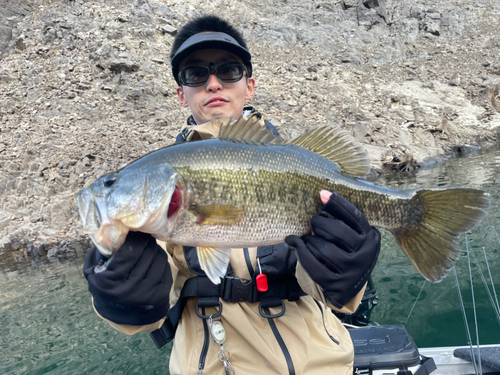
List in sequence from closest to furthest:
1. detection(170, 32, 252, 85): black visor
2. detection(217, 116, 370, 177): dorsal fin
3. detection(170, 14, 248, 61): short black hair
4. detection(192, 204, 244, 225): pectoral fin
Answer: detection(192, 204, 244, 225): pectoral fin → detection(217, 116, 370, 177): dorsal fin → detection(170, 32, 252, 85): black visor → detection(170, 14, 248, 61): short black hair

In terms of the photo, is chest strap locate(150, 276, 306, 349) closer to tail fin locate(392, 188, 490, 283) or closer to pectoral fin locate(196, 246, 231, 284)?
pectoral fin locate(196, 246, 231, 284)

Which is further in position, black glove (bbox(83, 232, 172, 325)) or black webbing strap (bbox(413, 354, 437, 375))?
black webbing strap (bbox(413, 354, 437, 375))

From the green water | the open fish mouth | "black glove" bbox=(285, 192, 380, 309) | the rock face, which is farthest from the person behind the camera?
the rock face

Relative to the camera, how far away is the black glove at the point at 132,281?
1721 mm

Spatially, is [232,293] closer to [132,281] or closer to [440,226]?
[132,281]

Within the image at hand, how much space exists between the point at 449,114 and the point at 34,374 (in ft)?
93.7

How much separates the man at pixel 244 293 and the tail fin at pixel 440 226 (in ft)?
0.78

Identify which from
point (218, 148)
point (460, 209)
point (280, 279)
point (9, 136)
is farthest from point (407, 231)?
point (9, 136)

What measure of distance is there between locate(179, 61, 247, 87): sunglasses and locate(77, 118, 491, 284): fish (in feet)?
2.80

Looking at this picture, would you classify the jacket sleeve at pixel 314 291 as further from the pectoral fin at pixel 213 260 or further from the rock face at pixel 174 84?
the rock face at pixel 174 84

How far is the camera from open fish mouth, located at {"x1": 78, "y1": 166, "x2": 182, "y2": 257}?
1605 millimetres

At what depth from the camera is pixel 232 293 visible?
213cm

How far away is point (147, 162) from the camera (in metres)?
1.74

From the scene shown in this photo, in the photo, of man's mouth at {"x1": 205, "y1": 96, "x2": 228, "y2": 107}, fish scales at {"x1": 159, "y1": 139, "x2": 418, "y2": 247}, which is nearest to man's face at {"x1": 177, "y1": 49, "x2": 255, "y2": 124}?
man's mouth at {"x1": 205, "y1": 96, "x2": 228, "y2": 107}
